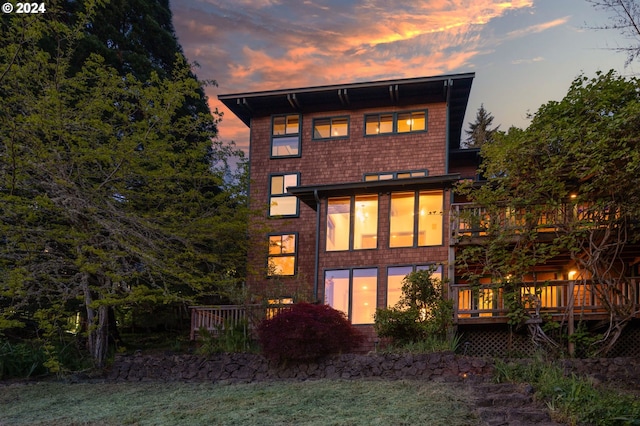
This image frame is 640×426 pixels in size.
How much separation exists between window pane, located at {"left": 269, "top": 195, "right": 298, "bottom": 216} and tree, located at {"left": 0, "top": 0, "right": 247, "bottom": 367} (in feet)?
11.5

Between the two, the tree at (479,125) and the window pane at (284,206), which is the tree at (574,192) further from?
the tree at (479,125)

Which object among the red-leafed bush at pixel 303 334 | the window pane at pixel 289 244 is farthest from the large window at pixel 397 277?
the window pane at pixel 289 244

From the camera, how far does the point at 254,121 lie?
24953 millimetres

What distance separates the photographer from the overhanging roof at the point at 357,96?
22.7 meters

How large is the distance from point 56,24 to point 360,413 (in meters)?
8.62

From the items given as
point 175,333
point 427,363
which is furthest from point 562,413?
point 175,333

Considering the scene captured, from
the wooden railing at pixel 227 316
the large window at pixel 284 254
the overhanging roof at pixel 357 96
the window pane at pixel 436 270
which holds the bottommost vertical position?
the wooden railing at pixel 227 316

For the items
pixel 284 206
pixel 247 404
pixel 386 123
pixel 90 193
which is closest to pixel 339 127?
pixel 386 123

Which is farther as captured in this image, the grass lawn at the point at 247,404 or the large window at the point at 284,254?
the large window at the point at 284,254

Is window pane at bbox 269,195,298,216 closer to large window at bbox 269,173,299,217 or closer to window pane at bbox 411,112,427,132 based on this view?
large window at bbox 269,173,299,217

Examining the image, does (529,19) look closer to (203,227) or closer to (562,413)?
(203,227)

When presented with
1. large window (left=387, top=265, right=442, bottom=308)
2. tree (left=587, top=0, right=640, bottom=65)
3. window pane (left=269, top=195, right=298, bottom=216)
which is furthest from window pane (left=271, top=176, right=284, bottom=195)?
tree (left=587, top=0, right=640, bottom=65)

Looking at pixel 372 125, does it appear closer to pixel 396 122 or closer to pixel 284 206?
pixel 396 122

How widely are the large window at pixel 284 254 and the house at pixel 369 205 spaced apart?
4 centimetres
